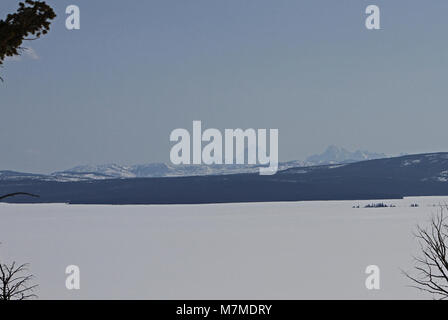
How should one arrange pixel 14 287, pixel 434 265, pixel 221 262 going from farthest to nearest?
pixel 221 262, pixel 14 287, pixel 434 265

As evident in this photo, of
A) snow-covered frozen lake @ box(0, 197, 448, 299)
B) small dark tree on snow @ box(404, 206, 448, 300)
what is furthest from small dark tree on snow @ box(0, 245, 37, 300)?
small dark tree on snow @ box(404, 206, 448, 300)

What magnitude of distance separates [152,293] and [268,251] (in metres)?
23.8

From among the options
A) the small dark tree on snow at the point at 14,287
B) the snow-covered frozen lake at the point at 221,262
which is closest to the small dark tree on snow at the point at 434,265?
the snow-covered frozen lake at the point at 221,262

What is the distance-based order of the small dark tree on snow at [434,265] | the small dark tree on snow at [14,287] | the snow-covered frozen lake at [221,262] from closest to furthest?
the small dark tree on snow at [434,265], the small dark tree on snow at [14,287], the snow-covered frozen lake at [221,262]

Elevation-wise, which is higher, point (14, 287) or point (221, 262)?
point (221, 262)

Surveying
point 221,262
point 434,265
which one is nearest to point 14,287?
point 434,265

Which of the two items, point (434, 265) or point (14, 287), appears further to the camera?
point (14, 287)

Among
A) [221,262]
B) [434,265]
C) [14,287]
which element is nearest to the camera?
[434,265]

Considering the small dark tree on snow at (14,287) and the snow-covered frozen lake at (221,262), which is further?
the snow-covered frozen lake at (221,262)

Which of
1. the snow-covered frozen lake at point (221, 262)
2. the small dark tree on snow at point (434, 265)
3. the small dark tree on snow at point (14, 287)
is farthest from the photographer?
the snow-covered frozen lake at point (221, 262)

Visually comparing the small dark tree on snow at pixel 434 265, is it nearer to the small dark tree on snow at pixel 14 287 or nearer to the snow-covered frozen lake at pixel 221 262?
the snow-covered frozen lake at pixel 221 262

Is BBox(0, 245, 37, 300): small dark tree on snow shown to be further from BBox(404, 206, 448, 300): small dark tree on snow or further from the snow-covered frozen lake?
BBox(404, 206, 448, 300): small dark tree on snow

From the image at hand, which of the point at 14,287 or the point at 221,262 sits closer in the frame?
the point at 14,287

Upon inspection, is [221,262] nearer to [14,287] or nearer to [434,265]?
[14,287]
